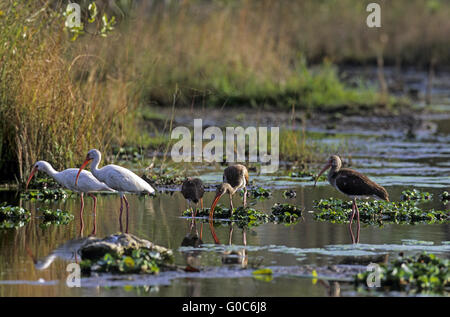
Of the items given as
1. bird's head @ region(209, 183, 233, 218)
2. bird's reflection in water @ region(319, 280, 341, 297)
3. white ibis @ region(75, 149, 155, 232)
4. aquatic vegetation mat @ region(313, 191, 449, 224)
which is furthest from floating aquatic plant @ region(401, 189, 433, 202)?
bird's reflection in water @ region(319, 280, 341, 297)

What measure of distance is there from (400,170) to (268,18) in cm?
1248

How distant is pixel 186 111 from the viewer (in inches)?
974

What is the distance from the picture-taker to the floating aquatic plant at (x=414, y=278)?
26.8 feet

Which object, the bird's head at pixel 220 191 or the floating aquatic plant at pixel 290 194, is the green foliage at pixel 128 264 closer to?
the bird's head at pixel 220 191

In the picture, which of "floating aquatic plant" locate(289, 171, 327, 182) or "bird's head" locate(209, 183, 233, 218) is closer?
"bird's head" locate(209, 183, 233, 218)

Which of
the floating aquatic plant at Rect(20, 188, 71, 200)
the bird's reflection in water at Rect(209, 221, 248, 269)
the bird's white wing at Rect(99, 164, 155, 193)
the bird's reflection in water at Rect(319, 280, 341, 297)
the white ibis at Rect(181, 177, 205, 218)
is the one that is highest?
the bird's white wing at Rect(99, 164, 155, 193)

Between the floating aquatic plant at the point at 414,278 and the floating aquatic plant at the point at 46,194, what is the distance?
5867 millimetres

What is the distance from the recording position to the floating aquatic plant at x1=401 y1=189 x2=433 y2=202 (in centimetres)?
1295

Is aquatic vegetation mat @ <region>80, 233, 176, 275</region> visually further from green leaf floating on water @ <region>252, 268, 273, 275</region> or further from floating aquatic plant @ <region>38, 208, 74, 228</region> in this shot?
floating aquatic plant @ <region>38, 208, 74, 228</region>

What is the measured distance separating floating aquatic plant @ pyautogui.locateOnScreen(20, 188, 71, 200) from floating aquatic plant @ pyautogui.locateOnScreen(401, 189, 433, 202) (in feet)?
15.3

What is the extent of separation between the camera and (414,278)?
8305 mm

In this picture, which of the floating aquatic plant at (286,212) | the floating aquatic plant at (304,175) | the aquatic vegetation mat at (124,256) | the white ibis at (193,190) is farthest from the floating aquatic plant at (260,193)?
the aquatic vegetation mat at (124,256)
